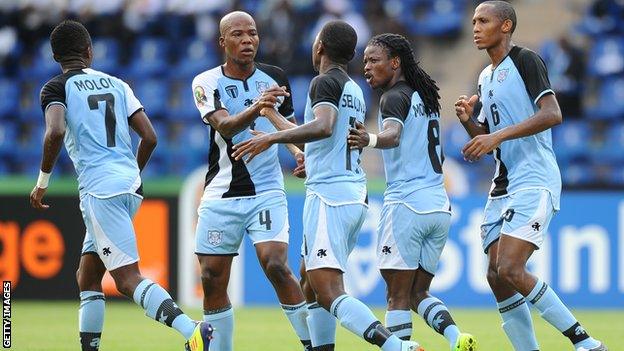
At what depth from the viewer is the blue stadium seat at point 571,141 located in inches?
715

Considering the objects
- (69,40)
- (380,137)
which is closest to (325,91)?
(380,137)

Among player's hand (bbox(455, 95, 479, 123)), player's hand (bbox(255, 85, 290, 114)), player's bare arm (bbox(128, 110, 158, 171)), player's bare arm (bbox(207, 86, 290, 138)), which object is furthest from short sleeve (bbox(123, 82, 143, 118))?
player's hand (bbox(455, 95, 479, 123))

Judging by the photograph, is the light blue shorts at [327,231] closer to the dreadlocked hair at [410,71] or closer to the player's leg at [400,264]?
the player's leg at [400,264]

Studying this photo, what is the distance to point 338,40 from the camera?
27.1 feet

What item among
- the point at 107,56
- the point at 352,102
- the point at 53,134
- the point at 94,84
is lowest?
the point at 53,134

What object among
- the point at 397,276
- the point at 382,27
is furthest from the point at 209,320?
the point at 382,27

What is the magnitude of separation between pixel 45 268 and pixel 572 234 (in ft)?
22.5

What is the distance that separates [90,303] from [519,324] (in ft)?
10.2

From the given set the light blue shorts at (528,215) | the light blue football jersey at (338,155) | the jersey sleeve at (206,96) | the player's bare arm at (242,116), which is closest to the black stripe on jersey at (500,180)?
the light blue shorts at (528,215)

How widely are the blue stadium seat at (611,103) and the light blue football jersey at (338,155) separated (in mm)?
11296

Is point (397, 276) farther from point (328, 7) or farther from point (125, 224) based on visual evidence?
point (328, 7)

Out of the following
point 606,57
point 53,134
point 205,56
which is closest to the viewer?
point 53,134

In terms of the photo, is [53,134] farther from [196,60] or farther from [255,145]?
[196,60]

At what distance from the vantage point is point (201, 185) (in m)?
15.8
